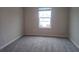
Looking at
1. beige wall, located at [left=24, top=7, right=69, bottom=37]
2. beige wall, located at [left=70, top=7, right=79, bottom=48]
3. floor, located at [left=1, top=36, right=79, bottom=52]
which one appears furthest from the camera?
beige wall, located at [left=24, top=7, right=69, bottom=37]

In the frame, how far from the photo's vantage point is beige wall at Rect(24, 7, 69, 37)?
5.26 meters

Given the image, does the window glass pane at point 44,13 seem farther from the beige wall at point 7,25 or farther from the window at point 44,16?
the beige wall at point 7,25

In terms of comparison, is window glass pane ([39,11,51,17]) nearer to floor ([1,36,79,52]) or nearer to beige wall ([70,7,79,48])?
beige wall ([70,7,79,48])

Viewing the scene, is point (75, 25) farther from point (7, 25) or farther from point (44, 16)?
point (7, 25)

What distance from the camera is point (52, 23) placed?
5.35 meters

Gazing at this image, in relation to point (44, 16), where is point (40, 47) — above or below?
below

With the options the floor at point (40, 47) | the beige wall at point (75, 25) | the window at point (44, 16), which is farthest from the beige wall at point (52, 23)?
the floor at point (40, 47)

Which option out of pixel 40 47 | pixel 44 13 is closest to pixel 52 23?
pixel 44 13

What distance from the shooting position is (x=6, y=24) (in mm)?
3645

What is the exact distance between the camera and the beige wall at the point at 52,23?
5.26 metres

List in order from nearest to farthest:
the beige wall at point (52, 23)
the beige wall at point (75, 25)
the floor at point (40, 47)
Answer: the floor at point (40, 47)
the beige wall at point (75, 25)
the beige wall at point (52, 23)

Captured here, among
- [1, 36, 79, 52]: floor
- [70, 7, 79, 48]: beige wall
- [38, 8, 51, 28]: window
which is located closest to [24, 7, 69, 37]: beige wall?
[38, 8, 51, 28]: window
